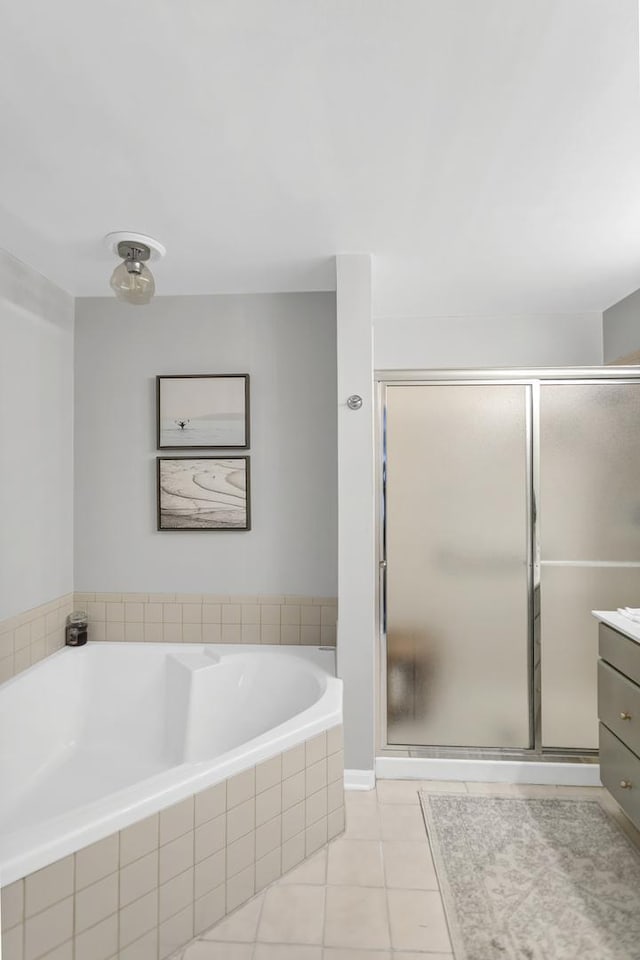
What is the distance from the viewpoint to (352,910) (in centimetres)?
182

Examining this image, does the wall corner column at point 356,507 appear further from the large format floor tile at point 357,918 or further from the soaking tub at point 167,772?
the large format floor tile at point 357,918

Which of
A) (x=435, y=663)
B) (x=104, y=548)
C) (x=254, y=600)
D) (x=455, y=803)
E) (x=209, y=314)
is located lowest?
(x=455, y=803)

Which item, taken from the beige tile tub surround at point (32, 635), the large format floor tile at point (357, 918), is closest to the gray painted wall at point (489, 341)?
the beige tile tub surround at point (32, 635)

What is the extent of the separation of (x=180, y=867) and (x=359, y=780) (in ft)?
3.68

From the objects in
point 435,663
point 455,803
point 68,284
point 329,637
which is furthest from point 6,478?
point 455,803

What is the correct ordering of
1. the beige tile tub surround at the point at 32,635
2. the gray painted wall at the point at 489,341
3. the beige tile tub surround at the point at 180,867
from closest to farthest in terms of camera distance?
the beige tile tub surround at the point at 180,867
the beige tile tub surround at the point at 32,635
the gray painted wall at the point at 489,341

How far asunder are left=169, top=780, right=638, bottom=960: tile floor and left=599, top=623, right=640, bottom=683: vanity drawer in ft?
2.31

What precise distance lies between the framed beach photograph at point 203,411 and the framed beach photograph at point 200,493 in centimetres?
10

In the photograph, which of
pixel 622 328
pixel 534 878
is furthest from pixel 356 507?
pixel 622 328

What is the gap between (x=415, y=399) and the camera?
265cm

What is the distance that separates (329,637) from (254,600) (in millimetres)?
431

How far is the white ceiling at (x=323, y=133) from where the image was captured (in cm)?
124

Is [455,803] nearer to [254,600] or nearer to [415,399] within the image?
[254,600]

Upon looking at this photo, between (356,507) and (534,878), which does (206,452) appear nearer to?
(356,507)
